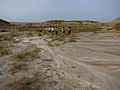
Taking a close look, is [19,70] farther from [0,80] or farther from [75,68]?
[75,68]

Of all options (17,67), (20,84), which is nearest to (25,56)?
(17,67)

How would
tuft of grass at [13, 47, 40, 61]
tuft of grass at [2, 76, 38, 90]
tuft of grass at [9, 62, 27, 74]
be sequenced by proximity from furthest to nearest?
tuft of grass at [13, 47, 40, 61]
tuft of grass at [9, 62, 27, 74]
tuft of grass at [2, 76, 38, 90]

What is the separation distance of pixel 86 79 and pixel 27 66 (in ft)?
13.4

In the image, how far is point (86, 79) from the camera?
946cm

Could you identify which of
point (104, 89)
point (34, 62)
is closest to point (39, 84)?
point (104, 89)

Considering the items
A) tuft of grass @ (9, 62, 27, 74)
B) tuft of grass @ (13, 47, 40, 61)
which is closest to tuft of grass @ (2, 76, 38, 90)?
tuft of grass @ (9, 62, 27, 74)

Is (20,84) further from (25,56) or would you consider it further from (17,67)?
(25,56)

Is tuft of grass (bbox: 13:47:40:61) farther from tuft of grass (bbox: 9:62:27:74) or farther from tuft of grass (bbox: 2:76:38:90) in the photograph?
tuft of grass (bbox: 2:76:38:90)

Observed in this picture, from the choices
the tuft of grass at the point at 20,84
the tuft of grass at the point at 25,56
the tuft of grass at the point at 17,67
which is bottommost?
the tuft of grass at the point at 25,56

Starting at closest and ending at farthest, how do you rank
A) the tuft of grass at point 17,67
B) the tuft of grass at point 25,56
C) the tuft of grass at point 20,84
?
the tuft of grass at point 20,84 → the tuft of grass at point 17,67 → the tuft of grass at point 25,56

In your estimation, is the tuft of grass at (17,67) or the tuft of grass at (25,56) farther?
the tuft of grass at (25,56)

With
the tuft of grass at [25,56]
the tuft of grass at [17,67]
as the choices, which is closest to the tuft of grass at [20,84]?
the tuft of grass at [17,67]

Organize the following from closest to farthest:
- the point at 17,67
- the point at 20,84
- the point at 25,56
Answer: the point at 20,84, the point at 17,67, the point at 25,56

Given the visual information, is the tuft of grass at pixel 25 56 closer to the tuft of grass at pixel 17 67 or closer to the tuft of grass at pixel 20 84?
the tuft of grass at pixel 17 67
